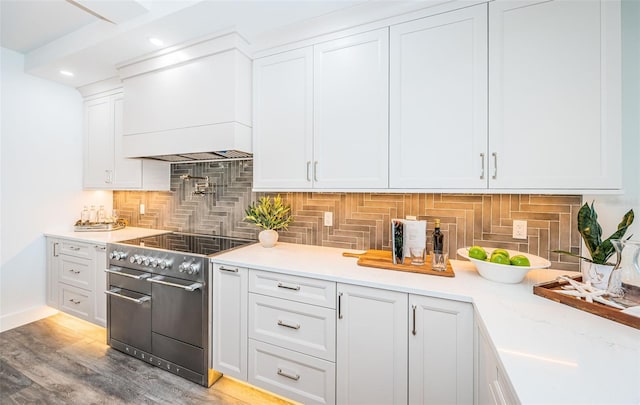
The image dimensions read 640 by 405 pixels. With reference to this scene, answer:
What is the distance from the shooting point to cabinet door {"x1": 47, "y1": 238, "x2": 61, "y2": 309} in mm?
2801

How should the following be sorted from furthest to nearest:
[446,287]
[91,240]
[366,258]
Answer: [91,240], [366,258], [446,287]

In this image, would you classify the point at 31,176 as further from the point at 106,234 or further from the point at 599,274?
the point at 599,274

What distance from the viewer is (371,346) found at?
143 centimetres

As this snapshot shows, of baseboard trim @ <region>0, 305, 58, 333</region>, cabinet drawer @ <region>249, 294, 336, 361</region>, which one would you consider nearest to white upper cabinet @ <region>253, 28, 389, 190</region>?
cabinet drawer @ <region>249, 294, 336, 361</region>

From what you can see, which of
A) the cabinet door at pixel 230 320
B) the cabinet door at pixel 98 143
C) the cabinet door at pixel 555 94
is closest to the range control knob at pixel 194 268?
the cabinet door at pixel 230 320

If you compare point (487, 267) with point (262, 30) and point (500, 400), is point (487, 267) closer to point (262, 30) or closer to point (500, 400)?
point (500, 400)

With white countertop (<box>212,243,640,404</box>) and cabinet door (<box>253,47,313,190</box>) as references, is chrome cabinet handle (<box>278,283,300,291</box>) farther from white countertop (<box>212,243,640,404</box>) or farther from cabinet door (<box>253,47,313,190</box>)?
cabinet door (<box>253,47,313,190</box>)

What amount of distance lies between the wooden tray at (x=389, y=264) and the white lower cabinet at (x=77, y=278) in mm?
2309

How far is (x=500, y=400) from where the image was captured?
0.85 meters

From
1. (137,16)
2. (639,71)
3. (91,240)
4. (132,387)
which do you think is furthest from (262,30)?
(132,387)

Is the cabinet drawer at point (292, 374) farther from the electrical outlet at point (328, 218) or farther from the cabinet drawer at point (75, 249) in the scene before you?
the cabinet drawer at point (75, 249)

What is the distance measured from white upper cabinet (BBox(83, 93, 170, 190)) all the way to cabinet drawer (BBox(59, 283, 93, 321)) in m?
1.08

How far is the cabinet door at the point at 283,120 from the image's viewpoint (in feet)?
6.29

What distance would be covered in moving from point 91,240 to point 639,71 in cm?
404
